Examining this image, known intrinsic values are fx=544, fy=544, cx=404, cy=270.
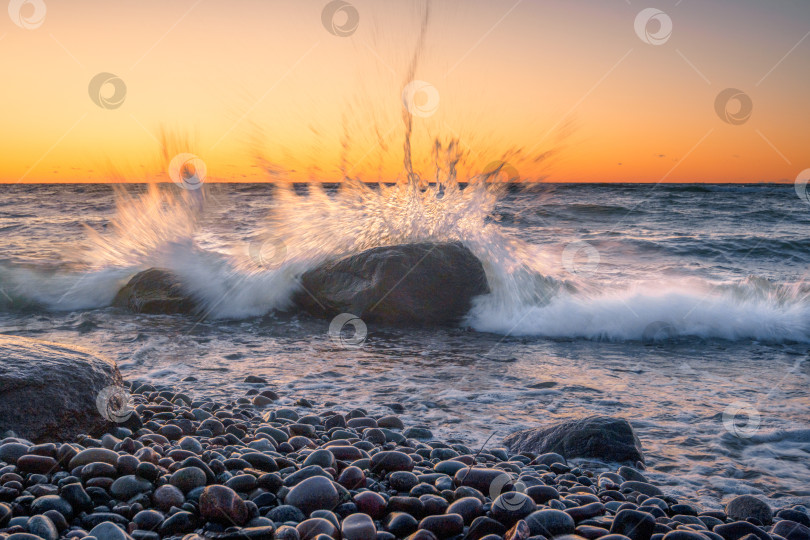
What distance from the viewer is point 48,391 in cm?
275

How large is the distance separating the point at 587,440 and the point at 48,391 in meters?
2.82

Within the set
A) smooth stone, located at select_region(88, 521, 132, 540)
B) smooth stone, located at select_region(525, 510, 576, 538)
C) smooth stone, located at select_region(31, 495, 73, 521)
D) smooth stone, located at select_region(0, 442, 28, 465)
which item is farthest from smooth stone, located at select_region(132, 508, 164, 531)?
smooth stone, located at select_region(525, 510, 576, 538)

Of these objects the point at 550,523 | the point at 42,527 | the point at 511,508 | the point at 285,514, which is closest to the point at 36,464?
the point at 42,527

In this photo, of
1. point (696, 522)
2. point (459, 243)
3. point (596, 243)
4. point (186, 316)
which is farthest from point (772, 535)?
point (596, 243)

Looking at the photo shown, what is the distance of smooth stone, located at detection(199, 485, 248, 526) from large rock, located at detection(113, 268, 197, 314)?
18.1 feet

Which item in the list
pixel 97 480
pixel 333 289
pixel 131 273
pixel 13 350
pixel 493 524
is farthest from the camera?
pixel 131 273

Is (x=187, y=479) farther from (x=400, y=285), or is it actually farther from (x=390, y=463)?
(x=400, y=285)

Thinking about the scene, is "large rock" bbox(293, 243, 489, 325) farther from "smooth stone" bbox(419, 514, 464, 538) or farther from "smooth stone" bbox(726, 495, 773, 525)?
"smooth stone" bbox(419, 514, 464, 538)

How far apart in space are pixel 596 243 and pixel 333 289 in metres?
9.21

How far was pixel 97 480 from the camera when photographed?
6.81 feet

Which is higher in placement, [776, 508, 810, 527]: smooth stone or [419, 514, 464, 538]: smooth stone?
[419, 514, 464, 538]: smooth stone

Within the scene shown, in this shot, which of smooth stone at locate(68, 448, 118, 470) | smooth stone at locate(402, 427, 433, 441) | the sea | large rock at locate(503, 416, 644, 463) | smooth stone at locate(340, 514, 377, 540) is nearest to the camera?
smooth stone at locate(340, 514, 377, 540)

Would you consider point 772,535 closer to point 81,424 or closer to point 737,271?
point 81,424

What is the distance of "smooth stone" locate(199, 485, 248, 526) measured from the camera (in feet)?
6.30
